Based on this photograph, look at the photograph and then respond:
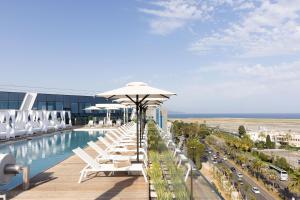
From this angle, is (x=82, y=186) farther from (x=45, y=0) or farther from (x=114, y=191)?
(x=45, y=0)

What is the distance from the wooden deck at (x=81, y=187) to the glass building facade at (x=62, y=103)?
22076 millimetres

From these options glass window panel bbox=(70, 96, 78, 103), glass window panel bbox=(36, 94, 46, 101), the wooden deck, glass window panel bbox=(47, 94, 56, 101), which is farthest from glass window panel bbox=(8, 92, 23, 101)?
the wooden deck

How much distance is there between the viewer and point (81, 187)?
19.7 ft

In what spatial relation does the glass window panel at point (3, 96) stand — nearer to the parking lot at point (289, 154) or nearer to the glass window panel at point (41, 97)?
the glass window panel at point (41, 97)

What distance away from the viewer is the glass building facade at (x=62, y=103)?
27481mm

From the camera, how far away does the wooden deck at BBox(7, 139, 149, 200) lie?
5.45m

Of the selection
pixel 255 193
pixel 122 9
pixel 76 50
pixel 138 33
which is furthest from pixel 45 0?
pixel 255 193

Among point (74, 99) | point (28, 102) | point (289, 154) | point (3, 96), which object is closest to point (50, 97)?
point (74, 99)

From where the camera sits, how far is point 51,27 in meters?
24.6

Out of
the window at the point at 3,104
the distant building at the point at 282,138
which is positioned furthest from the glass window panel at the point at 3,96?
the distant building at the point at 282,138

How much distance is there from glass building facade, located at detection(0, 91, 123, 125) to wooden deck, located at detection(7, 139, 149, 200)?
22.1m

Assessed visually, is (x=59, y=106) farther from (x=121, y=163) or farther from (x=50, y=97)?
(x=121, y=163)

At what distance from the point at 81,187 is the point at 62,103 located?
27.3 m

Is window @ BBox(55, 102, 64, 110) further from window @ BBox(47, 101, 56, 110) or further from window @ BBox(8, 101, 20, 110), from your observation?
window @ BBox(8, 101, 20, 110)
